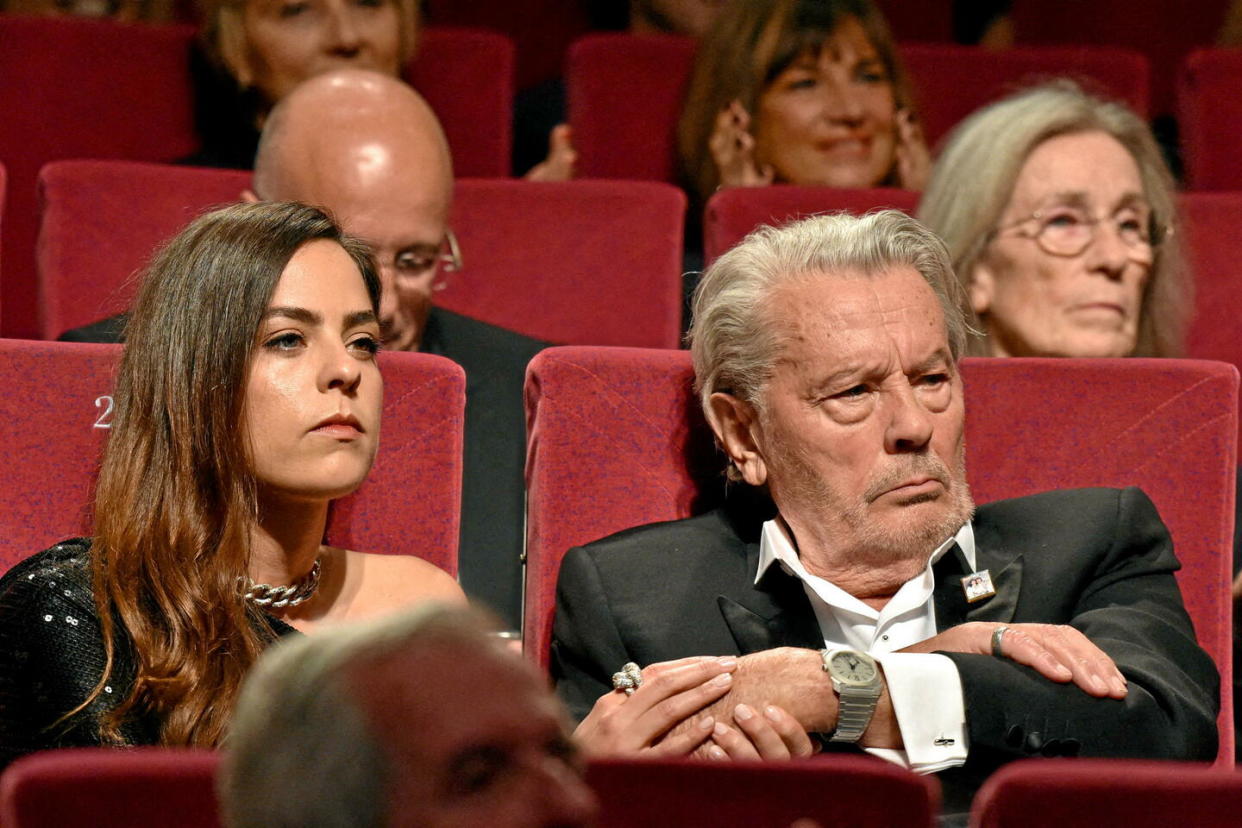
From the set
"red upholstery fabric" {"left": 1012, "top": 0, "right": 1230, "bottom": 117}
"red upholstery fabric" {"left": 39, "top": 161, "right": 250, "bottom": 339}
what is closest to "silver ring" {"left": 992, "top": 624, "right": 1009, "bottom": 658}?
"red upholstery fabric" {"left": 39, "top": 161, "right": 250, "bottom": 339}

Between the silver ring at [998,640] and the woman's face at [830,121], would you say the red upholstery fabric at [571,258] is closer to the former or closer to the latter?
the woman's face at [830,121]

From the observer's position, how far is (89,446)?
3.67 feet

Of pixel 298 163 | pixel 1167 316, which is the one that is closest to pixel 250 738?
pixel 298 163

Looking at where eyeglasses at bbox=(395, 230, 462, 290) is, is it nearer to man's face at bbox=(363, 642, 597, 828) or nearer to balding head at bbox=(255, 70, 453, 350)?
balding head at bbox=(255, 70, 453, 350)

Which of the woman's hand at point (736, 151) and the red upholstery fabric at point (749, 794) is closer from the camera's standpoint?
the red upholstery fabric at point (749, 794)

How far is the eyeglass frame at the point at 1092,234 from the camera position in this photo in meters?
1.54

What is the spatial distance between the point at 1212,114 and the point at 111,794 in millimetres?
1458

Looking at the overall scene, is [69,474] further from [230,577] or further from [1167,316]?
[1167,316]

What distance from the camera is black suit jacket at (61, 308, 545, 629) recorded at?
52.0 inches

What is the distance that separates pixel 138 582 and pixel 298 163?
550mm

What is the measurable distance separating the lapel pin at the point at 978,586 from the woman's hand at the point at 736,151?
2.31 feet

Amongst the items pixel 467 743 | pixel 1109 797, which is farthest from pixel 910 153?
pixel 467 743

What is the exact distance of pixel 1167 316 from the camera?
5.09 ft

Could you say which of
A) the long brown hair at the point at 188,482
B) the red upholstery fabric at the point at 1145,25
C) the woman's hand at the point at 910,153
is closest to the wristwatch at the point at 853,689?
the long brown hair at the point at 188,482
